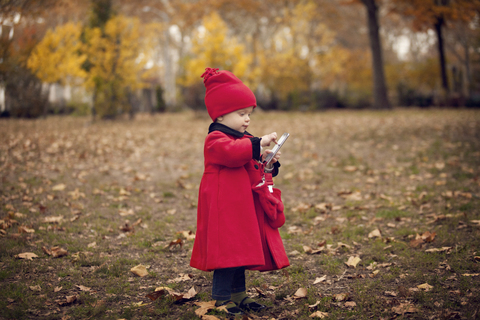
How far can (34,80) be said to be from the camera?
19.6m

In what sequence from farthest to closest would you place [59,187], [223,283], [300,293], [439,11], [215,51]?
[215,51] < [439,11] < [59,187] < [300,293] < [223,283]

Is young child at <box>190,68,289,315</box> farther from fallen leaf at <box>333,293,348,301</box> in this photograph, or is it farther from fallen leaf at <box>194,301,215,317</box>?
fallen leaf at <box>333,293,348,301</box>

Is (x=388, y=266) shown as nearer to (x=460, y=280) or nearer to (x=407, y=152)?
(x=460, y=280)

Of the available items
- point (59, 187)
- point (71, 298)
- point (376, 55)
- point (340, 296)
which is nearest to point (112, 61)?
point (376, 55)

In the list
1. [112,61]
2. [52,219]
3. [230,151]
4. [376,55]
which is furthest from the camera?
[376,55]

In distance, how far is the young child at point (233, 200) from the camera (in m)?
2.44

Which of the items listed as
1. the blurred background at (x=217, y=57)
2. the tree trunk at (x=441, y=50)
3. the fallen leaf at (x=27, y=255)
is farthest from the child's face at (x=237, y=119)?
the tree trunk at (x=441, y=50)

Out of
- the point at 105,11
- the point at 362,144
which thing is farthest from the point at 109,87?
the point at 362,144

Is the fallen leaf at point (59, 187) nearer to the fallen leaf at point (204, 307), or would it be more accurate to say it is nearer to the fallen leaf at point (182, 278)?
the fallen leaf at point (182, 278)

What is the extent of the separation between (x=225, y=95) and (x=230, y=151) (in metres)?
0.39

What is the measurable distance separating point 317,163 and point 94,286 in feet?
19.0

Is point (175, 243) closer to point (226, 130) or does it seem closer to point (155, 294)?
point (155, 294)

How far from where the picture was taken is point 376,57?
20531mm

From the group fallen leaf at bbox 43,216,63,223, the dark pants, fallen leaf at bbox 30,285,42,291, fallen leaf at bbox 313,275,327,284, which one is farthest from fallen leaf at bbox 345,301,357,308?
fallen leaf at bbox 43,216,63,223
